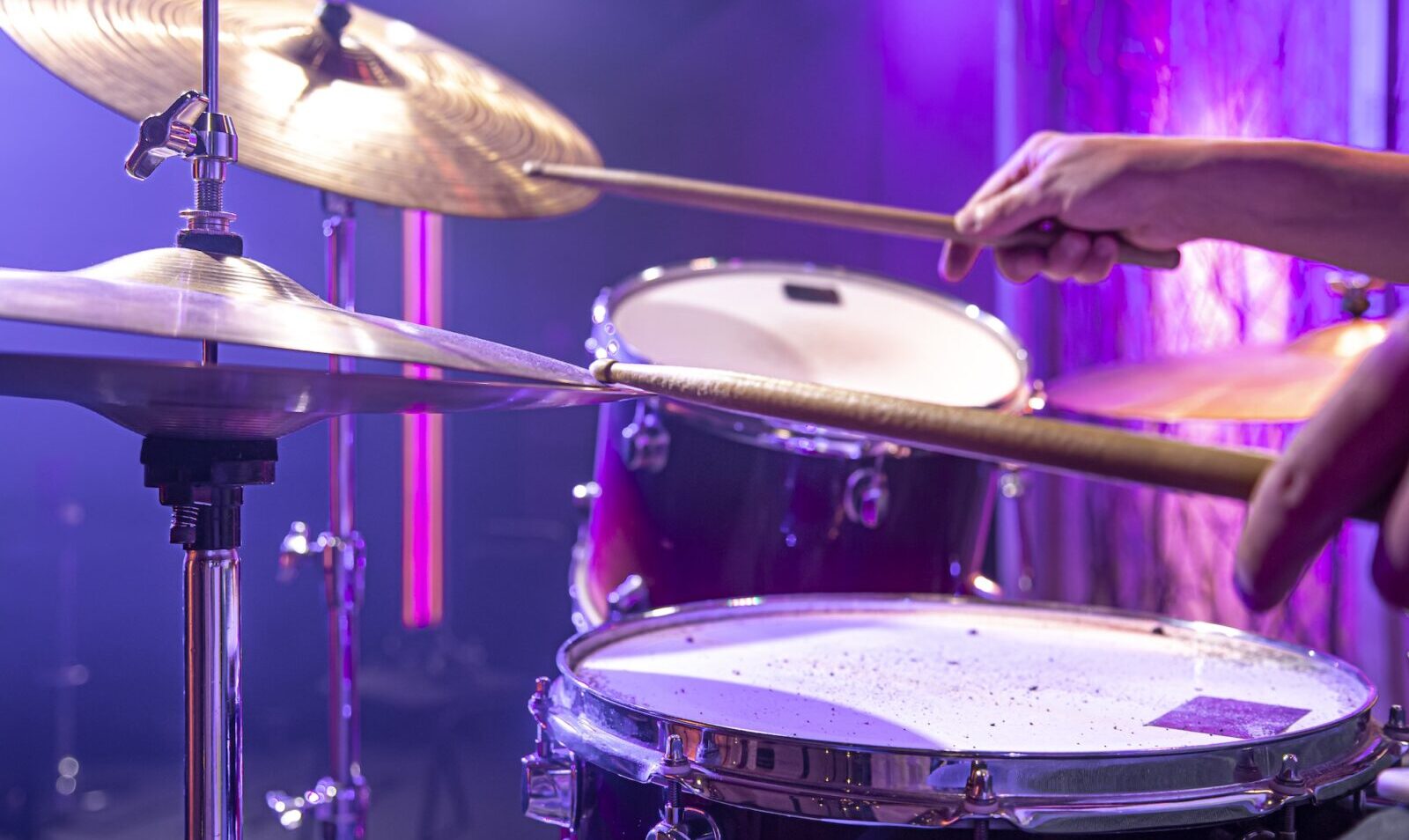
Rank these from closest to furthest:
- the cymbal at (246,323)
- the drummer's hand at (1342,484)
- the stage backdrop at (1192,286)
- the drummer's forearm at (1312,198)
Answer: the drummer's hand at (1342,484) → the cymbal at (246,323) → the drummer's forearm at (1312,198) → the stage backdrop at (1192,286)

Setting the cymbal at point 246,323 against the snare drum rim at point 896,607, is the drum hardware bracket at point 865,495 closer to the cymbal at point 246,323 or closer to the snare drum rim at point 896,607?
the snare drum rim at point 896,607

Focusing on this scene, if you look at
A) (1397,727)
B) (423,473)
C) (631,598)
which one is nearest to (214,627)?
(631,598)

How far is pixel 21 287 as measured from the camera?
1.95 ft

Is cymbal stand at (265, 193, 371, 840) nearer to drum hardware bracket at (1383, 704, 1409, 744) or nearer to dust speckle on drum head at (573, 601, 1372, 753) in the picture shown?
dust speckle on drum head at (573, 601, 1372, 753)

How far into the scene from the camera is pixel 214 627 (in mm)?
869

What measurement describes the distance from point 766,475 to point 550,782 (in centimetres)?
69

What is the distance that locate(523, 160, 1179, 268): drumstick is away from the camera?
1241mm

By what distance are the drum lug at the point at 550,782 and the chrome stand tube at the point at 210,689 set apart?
238mm

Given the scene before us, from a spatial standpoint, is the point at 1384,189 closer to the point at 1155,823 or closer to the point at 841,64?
the point at 1155,823

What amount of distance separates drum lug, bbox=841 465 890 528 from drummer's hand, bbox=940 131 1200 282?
1.28 ft

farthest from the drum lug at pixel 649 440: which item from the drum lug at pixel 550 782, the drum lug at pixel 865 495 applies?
the drum lug at pixel 550 782

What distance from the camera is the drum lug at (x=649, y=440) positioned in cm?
162

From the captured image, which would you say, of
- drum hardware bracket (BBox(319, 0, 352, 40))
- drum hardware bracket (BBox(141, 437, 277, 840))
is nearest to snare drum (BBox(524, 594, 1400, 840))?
drum hardware bracket (BBox(141, 437, 277, 840))

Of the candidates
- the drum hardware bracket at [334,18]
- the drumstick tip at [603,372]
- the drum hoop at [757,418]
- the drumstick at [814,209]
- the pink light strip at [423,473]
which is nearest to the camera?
the drumstick tip at [603,372]
